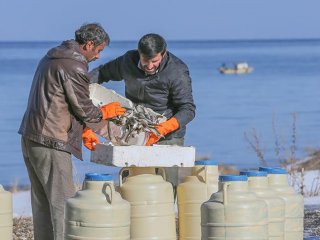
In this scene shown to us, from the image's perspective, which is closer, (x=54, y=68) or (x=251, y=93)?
(x=54, y=68)

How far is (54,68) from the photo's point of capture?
8539mm

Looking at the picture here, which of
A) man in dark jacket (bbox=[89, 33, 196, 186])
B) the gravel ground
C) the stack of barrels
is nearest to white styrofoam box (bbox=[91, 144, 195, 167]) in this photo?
the stack of barrels

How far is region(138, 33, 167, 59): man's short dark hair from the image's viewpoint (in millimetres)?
8836

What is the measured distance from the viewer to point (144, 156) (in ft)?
27.2

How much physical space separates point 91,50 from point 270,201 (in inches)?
63.5

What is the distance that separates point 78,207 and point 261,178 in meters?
1.26

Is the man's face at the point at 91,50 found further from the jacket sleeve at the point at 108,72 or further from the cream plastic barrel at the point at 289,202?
the cream plastic barrel at the point at 289,202

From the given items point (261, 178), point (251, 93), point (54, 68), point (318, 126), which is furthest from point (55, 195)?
point (251, 93)

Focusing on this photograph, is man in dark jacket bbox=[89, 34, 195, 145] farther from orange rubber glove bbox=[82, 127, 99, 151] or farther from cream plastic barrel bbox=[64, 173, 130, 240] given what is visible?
cream plastic barrel bbox=[64, 173, 130, 240]

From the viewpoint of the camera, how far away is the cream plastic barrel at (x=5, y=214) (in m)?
8.20

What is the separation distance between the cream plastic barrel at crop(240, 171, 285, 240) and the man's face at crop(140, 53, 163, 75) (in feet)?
3.99

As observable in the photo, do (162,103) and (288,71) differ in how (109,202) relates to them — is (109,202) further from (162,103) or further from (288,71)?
(288,71)

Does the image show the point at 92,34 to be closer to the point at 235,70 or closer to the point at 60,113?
the point at 60,113

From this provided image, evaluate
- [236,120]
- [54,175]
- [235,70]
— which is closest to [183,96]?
[54,175]
